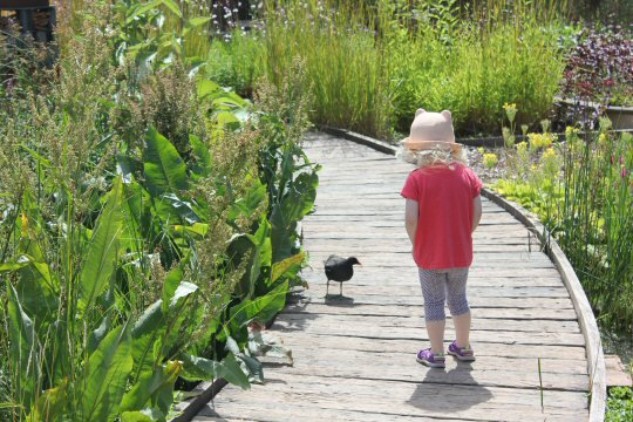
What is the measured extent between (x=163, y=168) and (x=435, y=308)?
1436 mm

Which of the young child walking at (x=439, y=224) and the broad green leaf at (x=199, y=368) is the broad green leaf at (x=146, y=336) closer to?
the broad green leaf at (x=199, y=368)

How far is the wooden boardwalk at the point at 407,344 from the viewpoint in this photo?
4.14 meters

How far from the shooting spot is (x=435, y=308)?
4586 mm

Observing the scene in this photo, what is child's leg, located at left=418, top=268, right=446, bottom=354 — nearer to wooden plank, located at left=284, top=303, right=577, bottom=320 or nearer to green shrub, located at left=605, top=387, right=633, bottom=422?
wooden plank, located at left=284, top=303, right=577, bottom=320

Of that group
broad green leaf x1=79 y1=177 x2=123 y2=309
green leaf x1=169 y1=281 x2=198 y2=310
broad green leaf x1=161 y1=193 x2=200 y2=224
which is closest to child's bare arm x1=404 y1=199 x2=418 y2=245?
broad green leaf x1=161 y1=193 x2=200 y2=224

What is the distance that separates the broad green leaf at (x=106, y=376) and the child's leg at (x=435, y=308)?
1657 mm

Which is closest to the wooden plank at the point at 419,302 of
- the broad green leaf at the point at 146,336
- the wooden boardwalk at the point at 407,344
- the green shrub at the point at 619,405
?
the wooden boardwalk at the point at 407,344

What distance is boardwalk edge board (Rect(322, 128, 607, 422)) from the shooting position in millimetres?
4133

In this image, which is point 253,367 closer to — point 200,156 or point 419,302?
point 200,156

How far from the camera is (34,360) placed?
10.8ft

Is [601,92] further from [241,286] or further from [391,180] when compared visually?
[241,286]

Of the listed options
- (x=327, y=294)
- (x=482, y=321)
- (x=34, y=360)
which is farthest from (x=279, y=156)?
(x=34, y=360)

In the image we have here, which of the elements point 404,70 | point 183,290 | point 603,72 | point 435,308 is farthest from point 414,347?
point 603,72

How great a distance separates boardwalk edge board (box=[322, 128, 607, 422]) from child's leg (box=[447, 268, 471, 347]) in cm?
55
